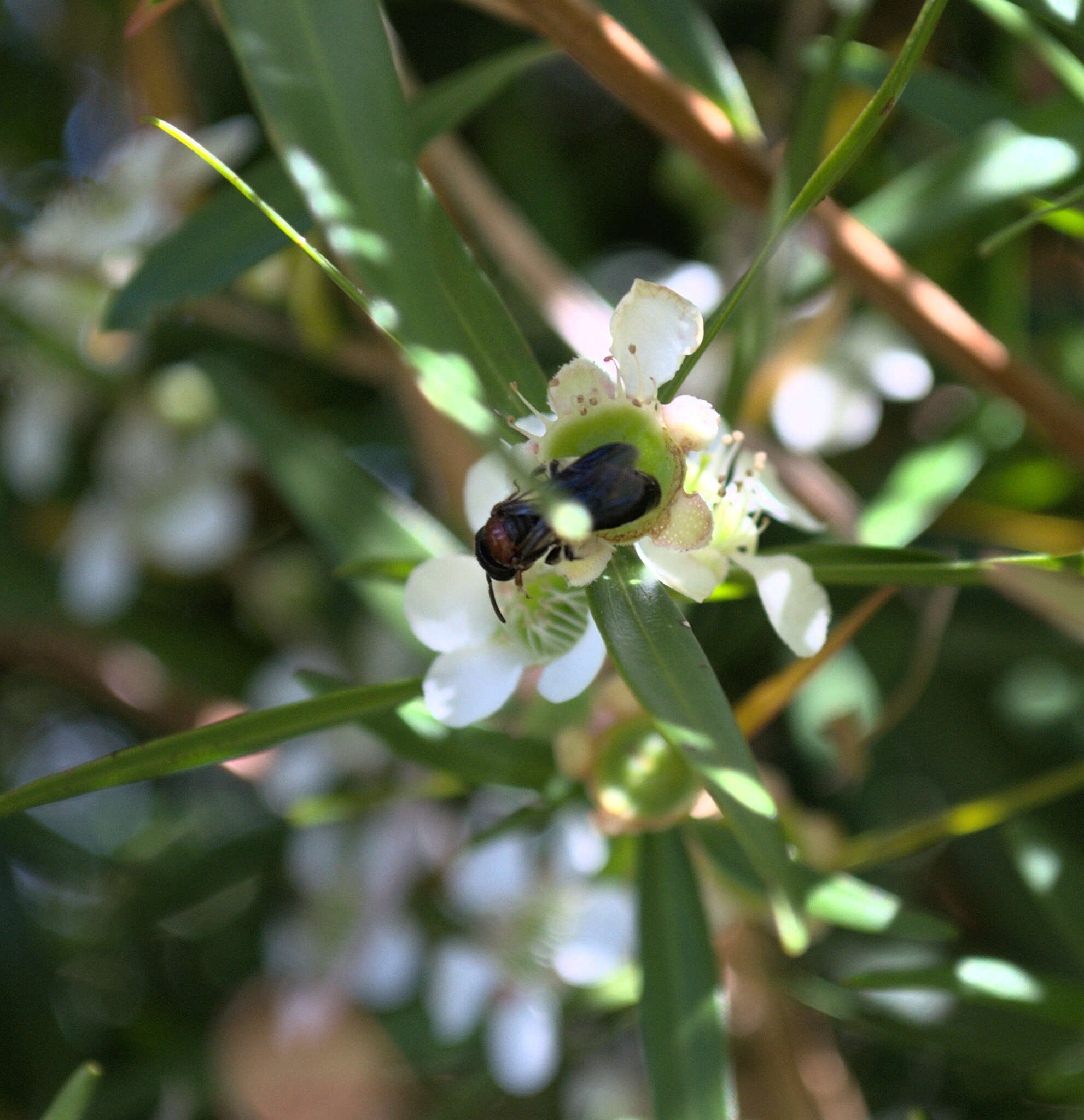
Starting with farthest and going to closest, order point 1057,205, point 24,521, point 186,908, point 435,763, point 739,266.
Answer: point 24,521
point 186,908
point 739,266
point 435,763
point 1057,205

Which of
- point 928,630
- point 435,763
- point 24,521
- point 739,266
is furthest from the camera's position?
point 24,521

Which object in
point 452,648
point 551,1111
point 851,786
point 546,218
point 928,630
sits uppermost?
point 452,648

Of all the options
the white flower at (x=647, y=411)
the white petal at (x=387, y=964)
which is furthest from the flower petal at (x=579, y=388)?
the white petal at (x=387, y=964)

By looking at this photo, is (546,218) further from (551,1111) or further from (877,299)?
(551,1111)

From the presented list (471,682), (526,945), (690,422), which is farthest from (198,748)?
(526,945)

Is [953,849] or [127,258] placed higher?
[127,258]

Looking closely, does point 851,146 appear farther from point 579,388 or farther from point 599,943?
point 599,943

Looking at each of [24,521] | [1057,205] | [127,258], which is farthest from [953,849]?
[24,521]

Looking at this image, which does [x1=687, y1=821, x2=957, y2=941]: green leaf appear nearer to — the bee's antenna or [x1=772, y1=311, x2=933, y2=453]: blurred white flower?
the bee's antenna

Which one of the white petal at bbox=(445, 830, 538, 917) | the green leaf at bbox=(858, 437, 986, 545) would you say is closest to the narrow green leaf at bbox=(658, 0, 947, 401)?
the green leaf at bbox=(858, 437, 986, 545)
